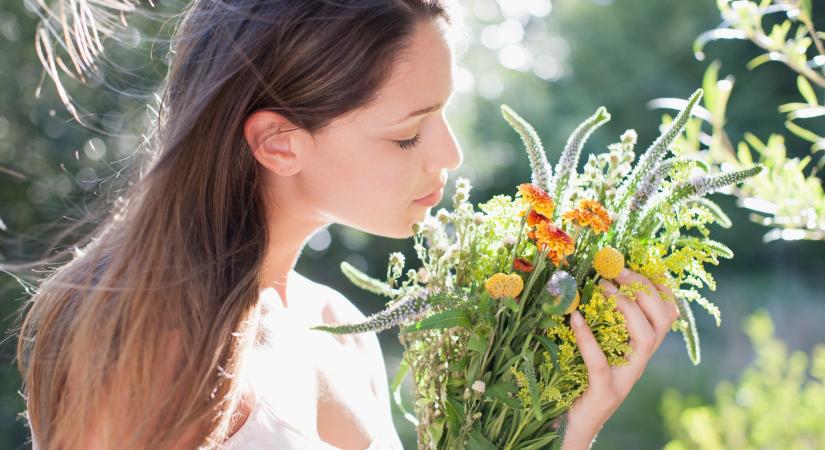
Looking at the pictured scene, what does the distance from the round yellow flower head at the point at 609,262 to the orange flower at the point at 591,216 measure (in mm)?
50

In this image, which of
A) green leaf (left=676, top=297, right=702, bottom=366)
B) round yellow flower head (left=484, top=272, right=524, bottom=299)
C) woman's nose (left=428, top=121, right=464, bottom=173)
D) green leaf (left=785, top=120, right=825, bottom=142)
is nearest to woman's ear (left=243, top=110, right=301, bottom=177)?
woman's nose (left=428, top=121, right=464, bottom=173)

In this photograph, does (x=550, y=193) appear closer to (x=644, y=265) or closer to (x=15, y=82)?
(x=644, y=265)

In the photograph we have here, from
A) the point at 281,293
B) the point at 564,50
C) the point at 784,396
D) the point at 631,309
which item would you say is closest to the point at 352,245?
the point at 564,50

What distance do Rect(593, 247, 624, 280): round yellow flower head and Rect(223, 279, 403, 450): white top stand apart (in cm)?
60

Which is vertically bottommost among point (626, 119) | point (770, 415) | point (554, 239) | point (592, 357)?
point (592, 357)

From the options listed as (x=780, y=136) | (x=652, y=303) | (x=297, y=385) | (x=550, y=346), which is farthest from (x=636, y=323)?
(x=297, y=385)

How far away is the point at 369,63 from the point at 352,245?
8.28 metres

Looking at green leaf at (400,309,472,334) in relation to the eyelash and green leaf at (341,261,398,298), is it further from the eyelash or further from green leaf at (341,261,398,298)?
the eyelash

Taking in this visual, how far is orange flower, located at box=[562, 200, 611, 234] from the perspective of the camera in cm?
126

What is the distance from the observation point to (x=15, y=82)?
588 centimetres

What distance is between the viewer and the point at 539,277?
1.38 m

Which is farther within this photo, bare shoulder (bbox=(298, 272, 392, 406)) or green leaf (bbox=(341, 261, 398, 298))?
bare shoulder (bbox=(298, 272, 392, 406))

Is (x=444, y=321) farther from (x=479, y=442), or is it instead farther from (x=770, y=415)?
(x=770, y=415)

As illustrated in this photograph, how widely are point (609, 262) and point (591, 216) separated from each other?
0.09 metres
